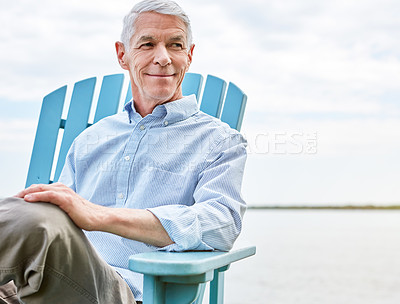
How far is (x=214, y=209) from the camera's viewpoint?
1457mm

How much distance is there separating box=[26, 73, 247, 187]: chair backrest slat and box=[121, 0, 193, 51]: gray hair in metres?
0.39

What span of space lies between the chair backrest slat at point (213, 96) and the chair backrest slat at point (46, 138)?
0.66m

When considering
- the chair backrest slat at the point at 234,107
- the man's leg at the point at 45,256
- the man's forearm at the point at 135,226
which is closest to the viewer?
the man's leg at the point at 45,256

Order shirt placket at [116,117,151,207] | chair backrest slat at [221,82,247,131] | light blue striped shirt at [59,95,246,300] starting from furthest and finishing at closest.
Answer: chair backrest slat at [221,82,247,131]
shirt placket at [116,117,151,207]
light blue striped shirt at [59,95,246,300]

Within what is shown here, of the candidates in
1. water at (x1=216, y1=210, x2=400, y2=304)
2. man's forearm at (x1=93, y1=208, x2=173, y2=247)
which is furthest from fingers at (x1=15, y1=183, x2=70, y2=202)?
water at (x1=216, y1=210, x2=400, y2=304)

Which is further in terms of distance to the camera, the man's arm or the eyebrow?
the eyebrow

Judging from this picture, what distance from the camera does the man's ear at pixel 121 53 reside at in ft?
6.36

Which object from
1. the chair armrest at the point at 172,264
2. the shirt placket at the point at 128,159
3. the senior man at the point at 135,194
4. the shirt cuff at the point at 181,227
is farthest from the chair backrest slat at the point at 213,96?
the chair armrest at the point at 172,264

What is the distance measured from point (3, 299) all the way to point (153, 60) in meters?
0.86

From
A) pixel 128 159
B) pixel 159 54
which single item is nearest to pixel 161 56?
pixel 159 54

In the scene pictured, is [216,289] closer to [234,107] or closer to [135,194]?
[135,194]

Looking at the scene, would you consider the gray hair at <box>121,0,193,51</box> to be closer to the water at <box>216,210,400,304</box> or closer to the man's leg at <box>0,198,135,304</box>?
the man's leg at <box>0,198,135,304</box>

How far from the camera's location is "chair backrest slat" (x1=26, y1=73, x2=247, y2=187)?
2.25 m

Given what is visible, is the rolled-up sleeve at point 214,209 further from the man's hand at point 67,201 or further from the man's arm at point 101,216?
the man's hand at point 67,201
